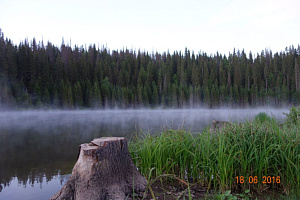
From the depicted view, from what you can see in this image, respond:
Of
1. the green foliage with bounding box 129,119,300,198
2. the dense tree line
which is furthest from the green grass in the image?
the dense tree line

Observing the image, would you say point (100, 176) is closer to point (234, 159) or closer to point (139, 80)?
point (234, 159)

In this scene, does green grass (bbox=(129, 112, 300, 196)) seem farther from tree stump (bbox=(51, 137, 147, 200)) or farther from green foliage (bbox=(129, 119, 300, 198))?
tree stump (bbox=(51, 137, 147, 200))

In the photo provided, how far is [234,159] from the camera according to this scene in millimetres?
3738

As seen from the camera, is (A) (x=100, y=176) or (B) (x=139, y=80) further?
(B) (x=139, y=80)

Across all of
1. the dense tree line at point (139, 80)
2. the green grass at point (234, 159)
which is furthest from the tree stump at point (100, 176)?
the dense tree line at point (139, 80)

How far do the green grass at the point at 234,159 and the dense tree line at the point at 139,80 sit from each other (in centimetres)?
6184

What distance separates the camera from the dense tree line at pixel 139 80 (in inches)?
2549

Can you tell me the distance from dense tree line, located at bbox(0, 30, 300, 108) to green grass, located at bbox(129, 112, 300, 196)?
61.8 m

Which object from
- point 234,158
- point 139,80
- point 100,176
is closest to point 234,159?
point 234,158

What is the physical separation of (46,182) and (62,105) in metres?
62.5

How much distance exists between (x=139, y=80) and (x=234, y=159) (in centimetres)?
7901

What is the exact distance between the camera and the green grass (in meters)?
3.56

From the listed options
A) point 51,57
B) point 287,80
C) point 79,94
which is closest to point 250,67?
point 287,80

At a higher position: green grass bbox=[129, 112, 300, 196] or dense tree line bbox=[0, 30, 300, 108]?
dense tree line bbox=[0, 30, 300, 108]
